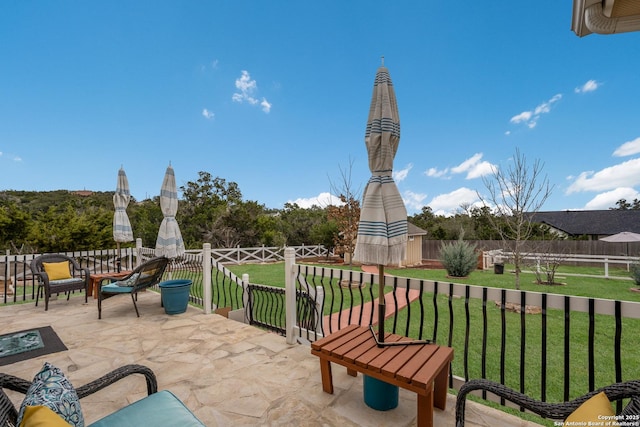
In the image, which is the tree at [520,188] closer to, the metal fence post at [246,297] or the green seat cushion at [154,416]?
the metal fence post at [246,297]

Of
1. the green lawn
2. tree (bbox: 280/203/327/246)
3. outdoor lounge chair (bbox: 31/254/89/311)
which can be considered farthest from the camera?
tree (bbox: 280/203/327/246)

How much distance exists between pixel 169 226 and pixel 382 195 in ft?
15.3

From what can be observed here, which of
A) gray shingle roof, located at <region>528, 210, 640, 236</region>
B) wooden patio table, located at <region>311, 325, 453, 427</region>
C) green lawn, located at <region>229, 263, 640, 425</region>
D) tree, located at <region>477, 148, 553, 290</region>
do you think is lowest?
green lawn, located at <region>229, 263, 640, 425</region>

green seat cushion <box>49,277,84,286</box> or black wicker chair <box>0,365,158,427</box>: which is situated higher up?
black wicker chair <box>0,365,158,427</box>

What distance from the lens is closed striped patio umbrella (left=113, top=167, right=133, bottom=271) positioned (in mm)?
6777

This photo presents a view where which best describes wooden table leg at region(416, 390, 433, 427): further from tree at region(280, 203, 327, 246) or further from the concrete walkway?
tree at region(280, 203, 327, 246)

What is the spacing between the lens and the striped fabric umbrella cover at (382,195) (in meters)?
2.20

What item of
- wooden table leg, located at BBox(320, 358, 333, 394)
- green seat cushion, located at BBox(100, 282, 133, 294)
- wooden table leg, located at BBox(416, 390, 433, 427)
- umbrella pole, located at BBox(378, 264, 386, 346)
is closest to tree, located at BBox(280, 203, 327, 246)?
green seat cushion, located at BBox(100, 282, 133, 294)

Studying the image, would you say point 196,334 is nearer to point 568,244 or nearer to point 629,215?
point 568,244

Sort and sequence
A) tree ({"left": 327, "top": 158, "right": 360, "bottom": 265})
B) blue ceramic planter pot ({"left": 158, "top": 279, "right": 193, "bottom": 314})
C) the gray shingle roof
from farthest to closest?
the gray shingle roof, tree ({"left": 327, "top": 158, "right": 360, "bottom": 265}), blue ceramic planter pot ({"left": 158, "top": 279, "right": 193, "bottom": 314})

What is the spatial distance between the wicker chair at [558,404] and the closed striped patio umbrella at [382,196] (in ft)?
2.65

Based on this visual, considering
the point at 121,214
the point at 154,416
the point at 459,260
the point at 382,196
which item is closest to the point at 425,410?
the point at 382,196

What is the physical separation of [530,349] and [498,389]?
3.71m

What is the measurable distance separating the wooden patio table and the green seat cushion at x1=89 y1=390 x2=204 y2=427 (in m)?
1.09
